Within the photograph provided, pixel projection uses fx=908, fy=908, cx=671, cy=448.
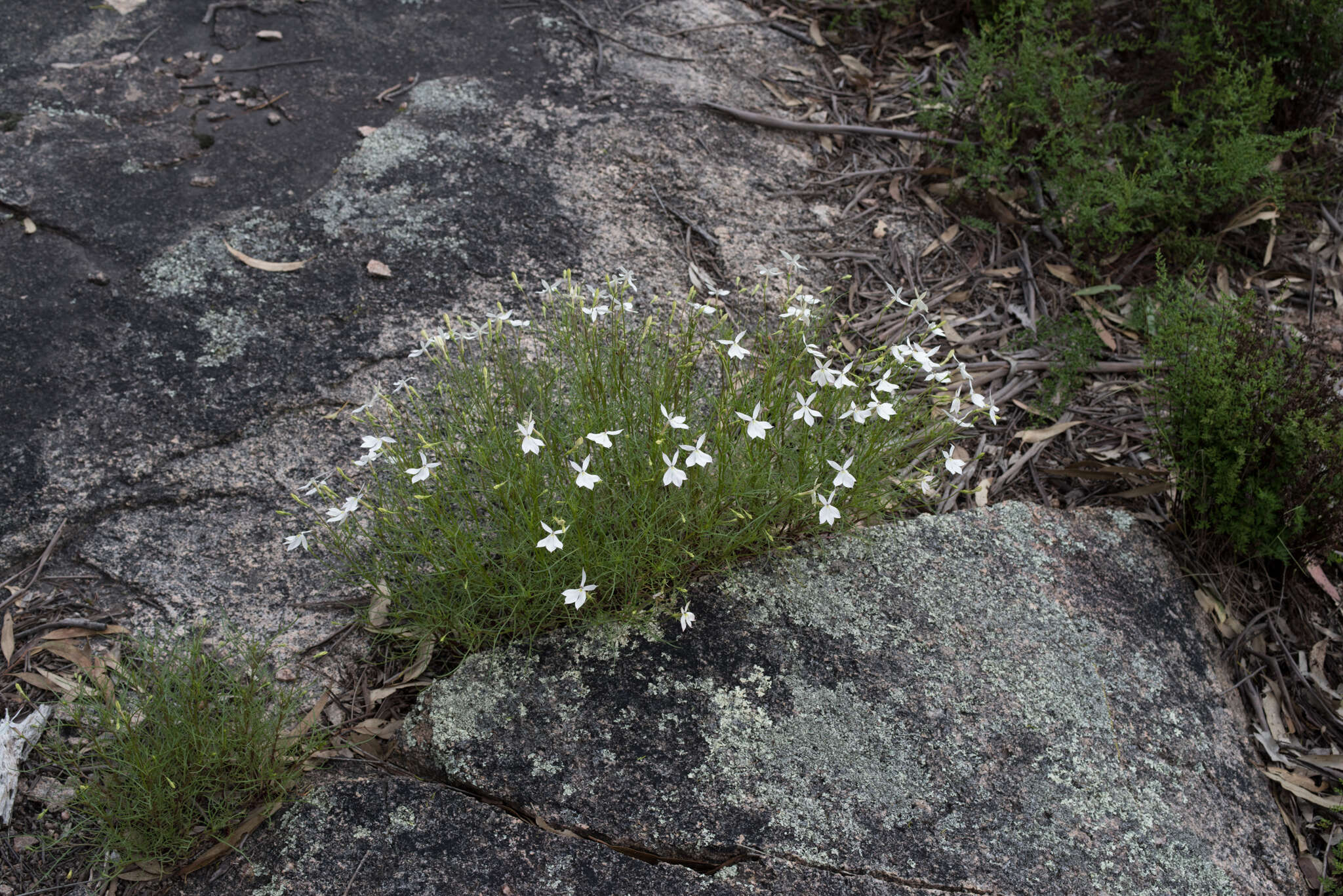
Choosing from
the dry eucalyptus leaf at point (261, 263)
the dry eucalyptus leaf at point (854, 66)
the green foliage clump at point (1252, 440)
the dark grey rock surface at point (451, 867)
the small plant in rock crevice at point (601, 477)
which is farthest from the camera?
the dry eucalyptus leaf at point (854, 66)

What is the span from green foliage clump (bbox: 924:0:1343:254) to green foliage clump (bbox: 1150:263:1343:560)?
0.93m

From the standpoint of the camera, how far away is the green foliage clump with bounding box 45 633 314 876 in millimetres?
2057

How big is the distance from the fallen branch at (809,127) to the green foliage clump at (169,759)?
324 centimetres

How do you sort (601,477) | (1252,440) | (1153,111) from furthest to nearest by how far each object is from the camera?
1. (1153,111)
2. (1252,440)
3. (601,477)

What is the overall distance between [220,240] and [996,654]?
10.1ft

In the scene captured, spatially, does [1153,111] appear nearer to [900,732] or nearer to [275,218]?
[900,732]

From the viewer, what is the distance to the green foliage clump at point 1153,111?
372 centimetres

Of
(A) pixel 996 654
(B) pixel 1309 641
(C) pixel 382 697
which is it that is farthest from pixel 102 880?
(B) pixel 1309 641

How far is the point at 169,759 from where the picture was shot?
2078 mm

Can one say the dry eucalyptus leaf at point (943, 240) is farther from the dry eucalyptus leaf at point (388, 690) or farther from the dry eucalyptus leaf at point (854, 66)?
the dry eucalyptus leaf at point (388, 690)

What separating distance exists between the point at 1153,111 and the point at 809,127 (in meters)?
1.58

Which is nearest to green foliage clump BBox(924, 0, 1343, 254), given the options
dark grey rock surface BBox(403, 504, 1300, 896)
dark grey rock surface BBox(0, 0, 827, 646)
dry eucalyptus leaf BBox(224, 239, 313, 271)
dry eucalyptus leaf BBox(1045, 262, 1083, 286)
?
dry eucalyptus leaf BBox(1045, 262, 1083, 286)

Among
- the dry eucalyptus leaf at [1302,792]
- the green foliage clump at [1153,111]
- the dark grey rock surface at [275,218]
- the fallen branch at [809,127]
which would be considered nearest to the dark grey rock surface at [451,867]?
the dark grey rock surface at [275,218]

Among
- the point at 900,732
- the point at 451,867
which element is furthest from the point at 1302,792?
the point at 451,867
